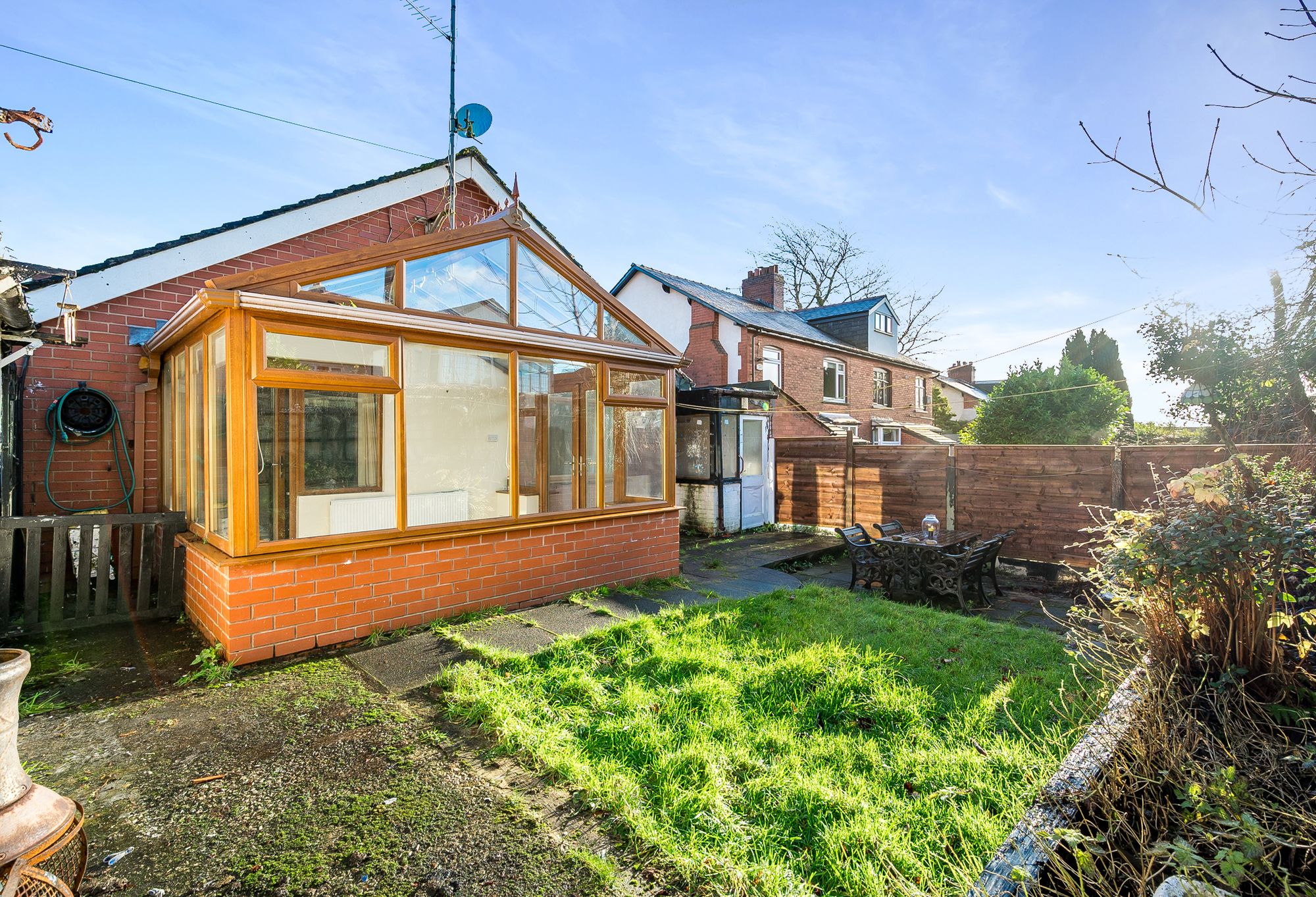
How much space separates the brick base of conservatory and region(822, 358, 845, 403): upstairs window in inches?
545

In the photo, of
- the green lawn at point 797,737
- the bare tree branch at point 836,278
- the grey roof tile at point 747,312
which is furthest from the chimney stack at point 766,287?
the green lawn at point 797,737

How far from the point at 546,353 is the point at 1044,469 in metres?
7.99

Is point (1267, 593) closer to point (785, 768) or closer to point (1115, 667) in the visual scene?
point (1115, 667)

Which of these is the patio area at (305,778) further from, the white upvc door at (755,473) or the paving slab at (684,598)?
the white upvc door at (755,473)

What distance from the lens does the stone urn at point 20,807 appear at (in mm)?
1700

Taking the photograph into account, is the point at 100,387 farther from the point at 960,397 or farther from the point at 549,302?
the point at 960,397

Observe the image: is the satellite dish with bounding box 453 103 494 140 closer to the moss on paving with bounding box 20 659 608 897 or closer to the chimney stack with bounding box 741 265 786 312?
the moss on paving with bounding box 20 659 608 897

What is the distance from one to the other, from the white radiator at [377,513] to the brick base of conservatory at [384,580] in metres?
0.21

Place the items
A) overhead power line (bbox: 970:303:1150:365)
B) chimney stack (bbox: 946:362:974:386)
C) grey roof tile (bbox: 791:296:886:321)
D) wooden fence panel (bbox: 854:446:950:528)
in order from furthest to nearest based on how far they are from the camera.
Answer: chimney stack (bbox: 946:362:974:386)
grey roof tile (bbox: 791:296:886:321)
overhead power line (bbox: 970:303:1150:365)
wooden fence panel (bbox: 854:446:950:528)

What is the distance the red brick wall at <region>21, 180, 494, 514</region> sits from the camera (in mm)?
5996

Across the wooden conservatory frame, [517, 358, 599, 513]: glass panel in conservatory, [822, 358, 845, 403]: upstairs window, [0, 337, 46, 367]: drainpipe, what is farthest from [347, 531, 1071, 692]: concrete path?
[822, 358, 845, 403]: upstairs window

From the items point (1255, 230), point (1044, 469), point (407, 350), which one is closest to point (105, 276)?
point (407, 350)

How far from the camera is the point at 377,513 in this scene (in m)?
5.29

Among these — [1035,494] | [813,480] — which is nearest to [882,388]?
[813,480]
